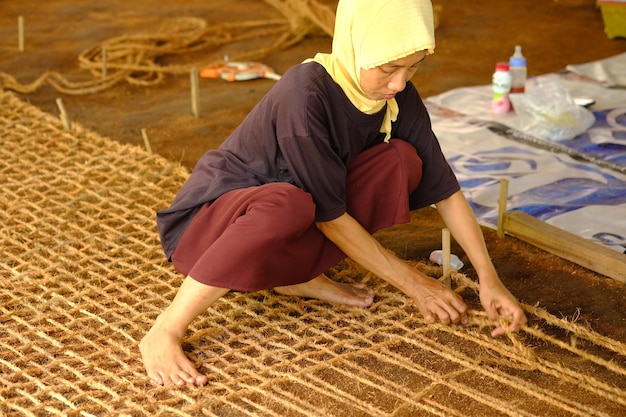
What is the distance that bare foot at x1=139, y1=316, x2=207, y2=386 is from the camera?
1.63 meters

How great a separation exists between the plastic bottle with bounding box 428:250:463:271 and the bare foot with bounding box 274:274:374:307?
24 cm

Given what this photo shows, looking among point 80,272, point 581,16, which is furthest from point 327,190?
point 581,16

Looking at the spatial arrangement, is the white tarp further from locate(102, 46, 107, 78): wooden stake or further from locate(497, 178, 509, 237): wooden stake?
locate(102, 46, 107, 78): wooden stake

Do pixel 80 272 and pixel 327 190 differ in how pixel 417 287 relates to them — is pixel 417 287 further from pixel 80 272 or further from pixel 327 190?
pixel 80 272

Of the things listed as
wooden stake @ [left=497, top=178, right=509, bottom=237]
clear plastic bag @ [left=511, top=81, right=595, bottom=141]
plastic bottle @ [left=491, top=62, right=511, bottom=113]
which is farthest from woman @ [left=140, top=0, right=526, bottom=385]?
plastic bottle @ [left=491, top=62, right=511, bottom=113]

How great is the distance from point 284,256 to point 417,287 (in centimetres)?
30

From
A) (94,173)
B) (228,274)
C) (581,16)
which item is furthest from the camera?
(581,16)

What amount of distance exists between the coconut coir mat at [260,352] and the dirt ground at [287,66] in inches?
8.4

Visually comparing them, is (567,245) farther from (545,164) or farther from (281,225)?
(281,225)

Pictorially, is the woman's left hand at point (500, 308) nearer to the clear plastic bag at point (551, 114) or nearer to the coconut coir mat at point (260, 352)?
the coconut coir mat at point (260, 352)

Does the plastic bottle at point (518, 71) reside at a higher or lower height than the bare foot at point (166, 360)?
higher

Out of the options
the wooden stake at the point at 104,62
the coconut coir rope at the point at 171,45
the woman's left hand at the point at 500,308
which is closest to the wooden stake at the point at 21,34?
the coconut coir rope at the point at 171,45

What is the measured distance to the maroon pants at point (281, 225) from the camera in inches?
64.4

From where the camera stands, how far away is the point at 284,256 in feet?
5.59
